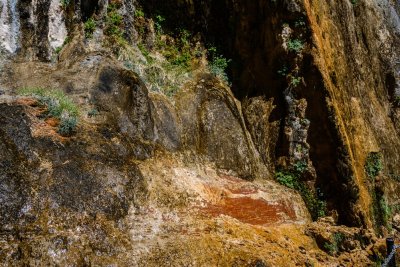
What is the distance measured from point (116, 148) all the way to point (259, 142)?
14.8 feet

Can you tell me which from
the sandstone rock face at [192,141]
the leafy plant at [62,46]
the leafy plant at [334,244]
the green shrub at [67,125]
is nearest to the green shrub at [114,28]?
the sandstone rock face at [192,141]

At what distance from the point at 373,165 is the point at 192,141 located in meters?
5.23

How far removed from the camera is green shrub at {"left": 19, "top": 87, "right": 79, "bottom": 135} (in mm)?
6854

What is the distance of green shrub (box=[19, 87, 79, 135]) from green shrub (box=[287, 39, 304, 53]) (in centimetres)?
556

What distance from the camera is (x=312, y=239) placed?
800 centimetres

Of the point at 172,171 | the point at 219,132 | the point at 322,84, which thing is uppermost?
the point at 322,84

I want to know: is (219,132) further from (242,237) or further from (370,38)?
(370,38)

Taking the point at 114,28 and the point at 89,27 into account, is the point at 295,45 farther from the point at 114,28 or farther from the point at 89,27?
the point at 89,27

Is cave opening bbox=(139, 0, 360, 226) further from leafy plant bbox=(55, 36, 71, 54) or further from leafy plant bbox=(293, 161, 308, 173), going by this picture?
leafy plant bbox=(55, 36, 71, 54)

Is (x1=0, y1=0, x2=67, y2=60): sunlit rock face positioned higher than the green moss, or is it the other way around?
(x1=0, y1=0, x2=67, y2=60): sunlit rock face

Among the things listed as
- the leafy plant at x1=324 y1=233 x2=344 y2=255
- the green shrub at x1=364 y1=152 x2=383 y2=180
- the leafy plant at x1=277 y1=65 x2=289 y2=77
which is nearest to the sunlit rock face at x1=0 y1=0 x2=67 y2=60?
the leafy plant at x1=277 y1=65 x2=289 y2=77

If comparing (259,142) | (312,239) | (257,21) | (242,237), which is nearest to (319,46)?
(257,21)

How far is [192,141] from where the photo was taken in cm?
913

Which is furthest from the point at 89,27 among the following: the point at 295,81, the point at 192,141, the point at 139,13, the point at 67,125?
the point at 295,81
